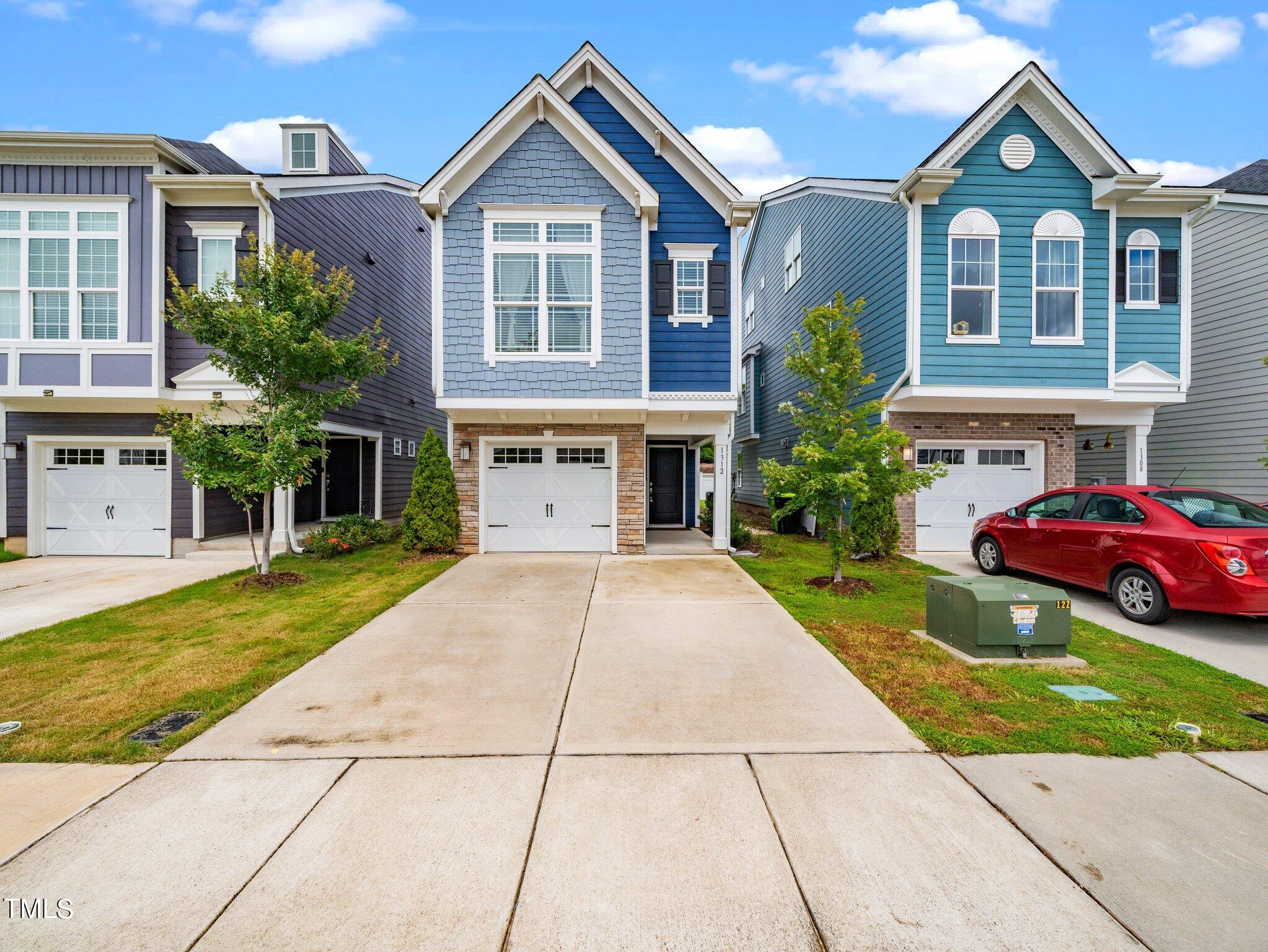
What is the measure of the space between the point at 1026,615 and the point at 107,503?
15637mm

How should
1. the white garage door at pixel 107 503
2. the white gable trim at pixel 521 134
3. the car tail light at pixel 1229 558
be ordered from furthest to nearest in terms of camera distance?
the white garage door at pixel 107 503 → the white gable trim at pixel 521 134 → the car tail light at pixel 1229 558

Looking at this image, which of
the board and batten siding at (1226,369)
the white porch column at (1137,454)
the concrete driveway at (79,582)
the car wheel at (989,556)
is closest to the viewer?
the concrete driveway at (79,582)

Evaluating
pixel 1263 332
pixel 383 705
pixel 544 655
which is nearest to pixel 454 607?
pixel 544 655

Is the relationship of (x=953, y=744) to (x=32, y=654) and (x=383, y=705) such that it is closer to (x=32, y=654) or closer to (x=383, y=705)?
(x=383, y=705)

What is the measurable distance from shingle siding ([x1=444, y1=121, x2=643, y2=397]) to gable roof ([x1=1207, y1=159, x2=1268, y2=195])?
13.4 m

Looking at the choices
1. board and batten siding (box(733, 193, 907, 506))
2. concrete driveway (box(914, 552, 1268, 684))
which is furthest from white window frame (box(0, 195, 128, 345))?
concrete driveway (box(914, 552, 1268, 684))

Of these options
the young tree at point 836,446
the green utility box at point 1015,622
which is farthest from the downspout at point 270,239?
the green utility box at point 1015,622

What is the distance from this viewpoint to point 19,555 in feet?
36.0

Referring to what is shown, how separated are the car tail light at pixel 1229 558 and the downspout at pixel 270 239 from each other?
1399cm

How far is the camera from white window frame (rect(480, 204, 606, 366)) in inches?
408

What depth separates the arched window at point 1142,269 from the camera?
37.2ft

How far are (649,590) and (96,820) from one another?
19.6 feet

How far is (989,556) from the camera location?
9.14 meters

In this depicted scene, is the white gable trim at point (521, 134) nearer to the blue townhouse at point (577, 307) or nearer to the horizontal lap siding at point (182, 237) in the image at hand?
the blue townhouse at point (577, 307)
